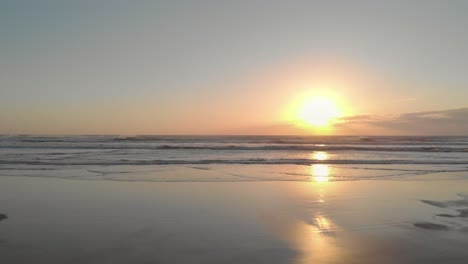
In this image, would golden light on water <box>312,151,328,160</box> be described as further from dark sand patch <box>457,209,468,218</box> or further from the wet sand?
dark sand patch <box>457,209,468,218</box>

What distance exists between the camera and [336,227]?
682 centimetres

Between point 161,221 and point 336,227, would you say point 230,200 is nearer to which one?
point 161,221

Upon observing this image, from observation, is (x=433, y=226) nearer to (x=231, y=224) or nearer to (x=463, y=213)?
(x=463, y=213)

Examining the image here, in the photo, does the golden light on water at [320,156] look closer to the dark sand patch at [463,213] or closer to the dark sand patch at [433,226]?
the dark sand patch at [463,213]

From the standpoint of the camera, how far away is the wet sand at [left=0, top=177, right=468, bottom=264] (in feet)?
17.3

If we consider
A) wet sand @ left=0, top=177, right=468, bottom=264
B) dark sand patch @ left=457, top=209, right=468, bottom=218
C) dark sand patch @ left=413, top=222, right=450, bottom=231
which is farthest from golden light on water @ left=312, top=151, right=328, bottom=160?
dark sand patch @ left=413, top=222, right=450, bottom=231

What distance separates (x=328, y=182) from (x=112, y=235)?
8.57 metres

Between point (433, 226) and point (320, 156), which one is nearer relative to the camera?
point (433, 226)

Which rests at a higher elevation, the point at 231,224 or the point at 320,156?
the point at 320,156

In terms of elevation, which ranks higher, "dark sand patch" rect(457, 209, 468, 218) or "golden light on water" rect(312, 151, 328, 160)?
"golden light on water" rect(312, 151, 328, 160)

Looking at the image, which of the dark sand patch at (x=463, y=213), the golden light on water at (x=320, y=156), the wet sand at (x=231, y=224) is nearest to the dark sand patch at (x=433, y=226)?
the wet sand at (x=231, y=224)

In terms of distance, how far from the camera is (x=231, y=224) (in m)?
7.02

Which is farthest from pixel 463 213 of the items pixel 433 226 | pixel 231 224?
pixel 231 224

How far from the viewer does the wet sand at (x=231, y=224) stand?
5.28m
